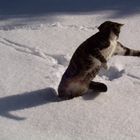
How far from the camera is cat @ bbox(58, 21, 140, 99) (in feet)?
7.25

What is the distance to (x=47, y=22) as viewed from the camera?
3201 mm

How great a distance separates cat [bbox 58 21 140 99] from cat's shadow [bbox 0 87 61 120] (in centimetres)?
8

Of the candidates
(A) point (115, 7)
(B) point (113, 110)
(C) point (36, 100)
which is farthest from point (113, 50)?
(A) point (115, 7)

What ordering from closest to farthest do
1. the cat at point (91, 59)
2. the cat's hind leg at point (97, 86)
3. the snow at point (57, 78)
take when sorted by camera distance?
the snow at point (57, 78) < the cat at point (91, 59) < the cat's hind leg at point (97, 86)

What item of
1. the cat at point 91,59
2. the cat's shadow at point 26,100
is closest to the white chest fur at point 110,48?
the cat at point 91,59

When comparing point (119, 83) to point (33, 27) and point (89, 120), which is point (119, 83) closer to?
point (89, 120)

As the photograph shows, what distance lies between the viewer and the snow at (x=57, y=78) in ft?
6.92

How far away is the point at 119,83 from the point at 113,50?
280mm

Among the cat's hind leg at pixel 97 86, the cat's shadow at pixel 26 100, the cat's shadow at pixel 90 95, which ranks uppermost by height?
the cat's hind leg at pixel 97 86

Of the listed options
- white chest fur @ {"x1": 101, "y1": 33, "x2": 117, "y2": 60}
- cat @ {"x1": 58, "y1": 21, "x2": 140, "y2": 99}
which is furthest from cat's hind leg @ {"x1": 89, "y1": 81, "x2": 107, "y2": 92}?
white chest fur @ {"x1": 101, "y1": 33, "x2": 117, "y2": 60}

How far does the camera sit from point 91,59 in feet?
7.38

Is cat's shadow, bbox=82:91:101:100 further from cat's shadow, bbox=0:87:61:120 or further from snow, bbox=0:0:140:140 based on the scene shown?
cat's shadow, bbox=0:87:61:120

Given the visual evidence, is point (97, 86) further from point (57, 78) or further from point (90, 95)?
point (57, 78)

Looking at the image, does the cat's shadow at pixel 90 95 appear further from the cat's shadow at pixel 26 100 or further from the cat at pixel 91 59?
the cat's shadow at pixel 26 100
